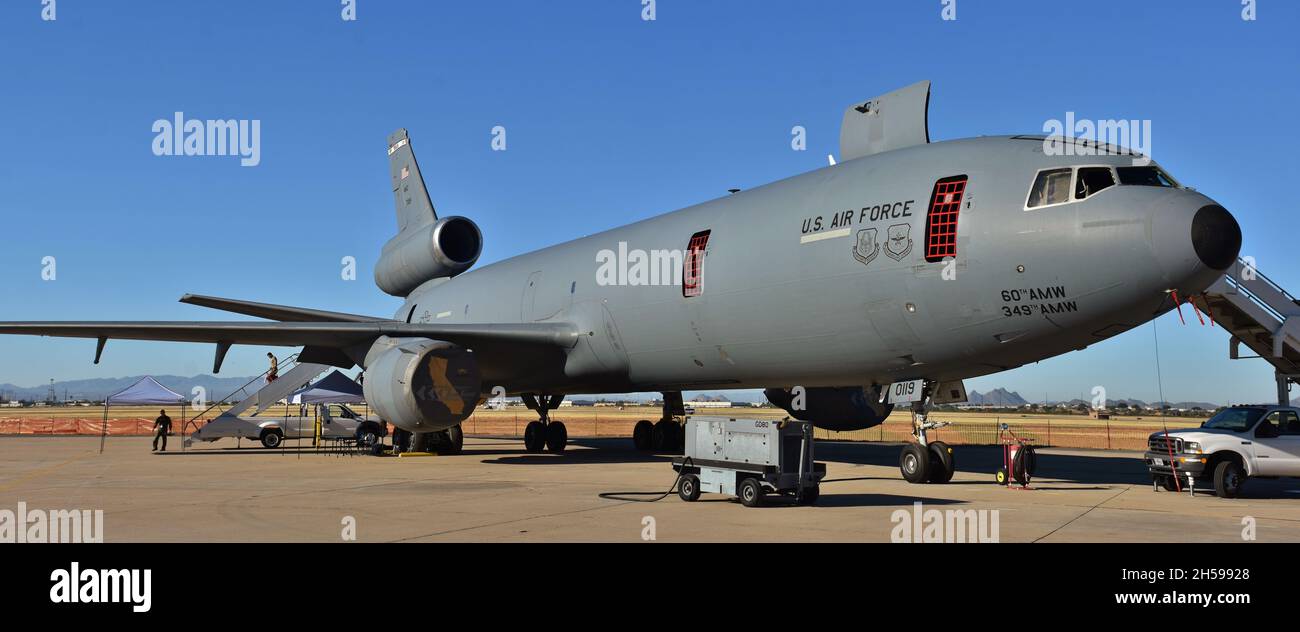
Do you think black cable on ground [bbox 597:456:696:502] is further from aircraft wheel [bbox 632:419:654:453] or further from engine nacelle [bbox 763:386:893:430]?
aircraft wheel [bbox 632:419:654:453]

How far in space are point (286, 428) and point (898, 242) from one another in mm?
25031

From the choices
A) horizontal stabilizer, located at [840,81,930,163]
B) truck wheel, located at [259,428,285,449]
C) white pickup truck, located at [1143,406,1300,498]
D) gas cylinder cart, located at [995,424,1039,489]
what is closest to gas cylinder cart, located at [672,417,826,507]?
gas cylinder cart, located at [995,424,1039,489]

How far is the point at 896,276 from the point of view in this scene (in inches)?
518

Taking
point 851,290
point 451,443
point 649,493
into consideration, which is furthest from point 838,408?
point 451,443

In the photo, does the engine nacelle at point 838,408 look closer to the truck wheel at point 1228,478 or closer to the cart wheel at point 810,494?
the truck wheel at point 1228,478

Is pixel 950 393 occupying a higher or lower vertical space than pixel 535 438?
higher

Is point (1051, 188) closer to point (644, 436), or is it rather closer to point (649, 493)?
point (649, 493)

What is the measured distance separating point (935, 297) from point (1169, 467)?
5948 mm

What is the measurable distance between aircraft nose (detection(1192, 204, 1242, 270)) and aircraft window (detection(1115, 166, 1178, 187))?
95cm

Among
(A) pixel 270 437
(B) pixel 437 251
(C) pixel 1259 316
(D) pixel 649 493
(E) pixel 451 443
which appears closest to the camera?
(D) pixel 649 493

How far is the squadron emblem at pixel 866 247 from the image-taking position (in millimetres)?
13477

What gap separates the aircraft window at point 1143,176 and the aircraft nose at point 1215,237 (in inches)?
37.6
